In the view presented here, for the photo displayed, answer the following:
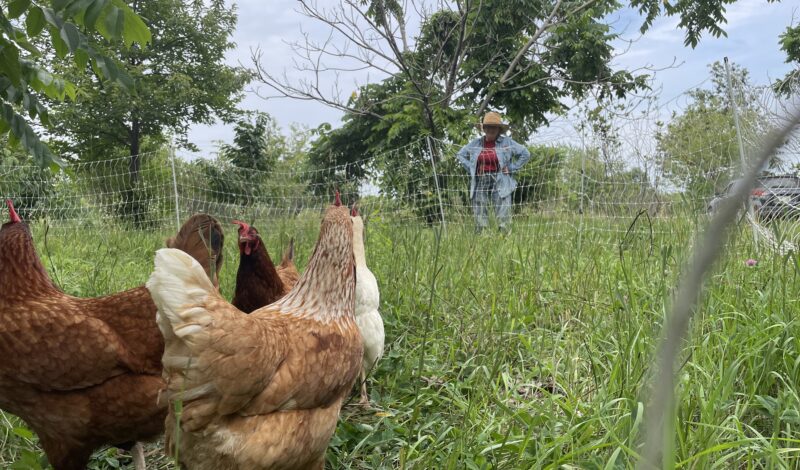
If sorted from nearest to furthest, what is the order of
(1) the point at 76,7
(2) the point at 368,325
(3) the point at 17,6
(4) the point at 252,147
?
(1) the point at 76,7 < (3) the point at 17,6 < (2) the point at 368,325 < (4) the point at 252,147

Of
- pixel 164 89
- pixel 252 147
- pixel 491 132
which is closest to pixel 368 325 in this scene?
pixel 491 132

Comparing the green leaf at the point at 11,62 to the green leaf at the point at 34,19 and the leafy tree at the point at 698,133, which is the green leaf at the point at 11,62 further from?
the leafy tree at the point at 698,133

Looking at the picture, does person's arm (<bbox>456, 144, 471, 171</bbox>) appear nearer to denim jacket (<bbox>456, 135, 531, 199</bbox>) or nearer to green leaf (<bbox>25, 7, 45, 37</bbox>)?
denim jacket (<bbox>456, 135, 531, 199</bbox>)

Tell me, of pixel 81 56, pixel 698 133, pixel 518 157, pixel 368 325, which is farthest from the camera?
pixel 518 157

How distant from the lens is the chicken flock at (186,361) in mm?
1680

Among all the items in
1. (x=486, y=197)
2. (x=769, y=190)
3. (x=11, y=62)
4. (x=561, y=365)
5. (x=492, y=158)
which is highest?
(x=492, y=158)

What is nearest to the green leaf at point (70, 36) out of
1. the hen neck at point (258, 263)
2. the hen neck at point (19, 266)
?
the hen neck at point (19, 266)

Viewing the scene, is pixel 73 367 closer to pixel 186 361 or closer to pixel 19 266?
pixel 19 266

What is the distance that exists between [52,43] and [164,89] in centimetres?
2625

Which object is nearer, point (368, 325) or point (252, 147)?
point (368, 325)

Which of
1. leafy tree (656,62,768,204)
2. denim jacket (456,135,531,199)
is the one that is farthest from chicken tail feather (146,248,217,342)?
denim jacket (456,135,531,199)

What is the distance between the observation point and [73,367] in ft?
7.09

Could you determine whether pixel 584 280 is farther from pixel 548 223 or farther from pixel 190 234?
pixel 190 234

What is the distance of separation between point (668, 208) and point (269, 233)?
149 inches
